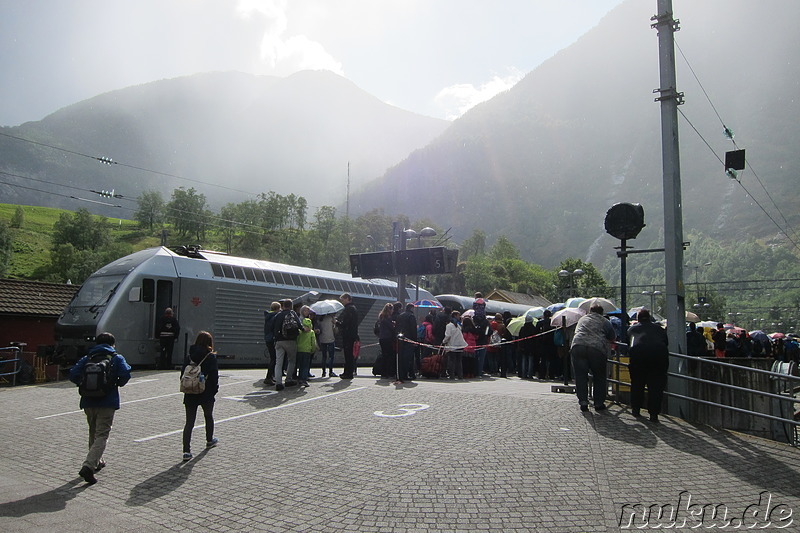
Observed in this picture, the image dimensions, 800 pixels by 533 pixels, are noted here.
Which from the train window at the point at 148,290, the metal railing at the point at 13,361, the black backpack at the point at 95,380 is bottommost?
the metal railing at the point at 13,361

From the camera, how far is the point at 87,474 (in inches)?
270

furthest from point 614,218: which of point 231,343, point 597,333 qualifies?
point 231,343

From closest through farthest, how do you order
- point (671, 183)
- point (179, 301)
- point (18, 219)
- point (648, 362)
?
point (648, 362) < point (671, 183) < point (179, 301) < point (18, 219)

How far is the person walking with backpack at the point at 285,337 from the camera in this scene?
1260 cm

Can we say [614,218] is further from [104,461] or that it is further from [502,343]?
[104,461]

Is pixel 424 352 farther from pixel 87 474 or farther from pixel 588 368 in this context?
pixel 87 474

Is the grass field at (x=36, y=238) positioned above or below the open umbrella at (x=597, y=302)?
above

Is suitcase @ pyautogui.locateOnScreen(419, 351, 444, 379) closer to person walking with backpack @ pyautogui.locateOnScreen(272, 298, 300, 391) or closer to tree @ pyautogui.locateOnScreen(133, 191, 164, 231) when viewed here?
person walking with backpack @ pyautogui.locateOnScreen(272, 298, 300, 391)

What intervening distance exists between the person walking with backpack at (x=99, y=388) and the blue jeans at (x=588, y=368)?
21.0ft

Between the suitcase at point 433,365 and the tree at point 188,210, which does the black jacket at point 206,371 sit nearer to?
the suitcase at point 433,365

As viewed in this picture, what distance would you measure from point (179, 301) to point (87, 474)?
A: 13.5 meters

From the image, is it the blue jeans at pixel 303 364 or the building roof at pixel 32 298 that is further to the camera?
the building roof at pixel 32 298

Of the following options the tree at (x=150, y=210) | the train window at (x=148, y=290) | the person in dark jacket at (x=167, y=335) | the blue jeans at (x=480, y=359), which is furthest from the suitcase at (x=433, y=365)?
the tree at (x=150, y=210)

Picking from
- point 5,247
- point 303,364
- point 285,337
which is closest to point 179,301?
point 303,364
